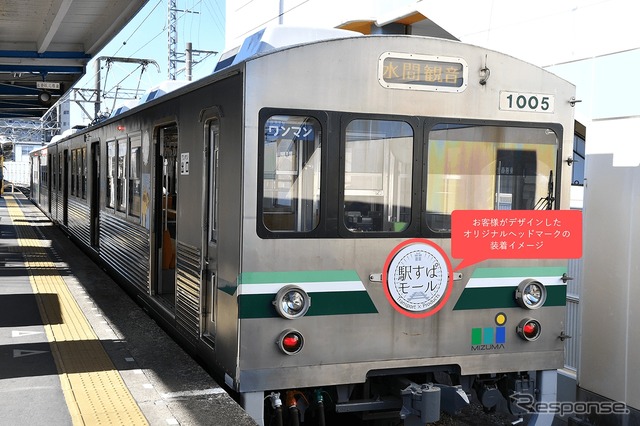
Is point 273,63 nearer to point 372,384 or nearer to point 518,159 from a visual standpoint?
point 518,159

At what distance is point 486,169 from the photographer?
4547 millimetres

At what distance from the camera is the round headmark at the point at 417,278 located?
434 cm

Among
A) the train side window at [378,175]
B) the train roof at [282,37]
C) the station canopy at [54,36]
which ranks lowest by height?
the train side window at [378,175]

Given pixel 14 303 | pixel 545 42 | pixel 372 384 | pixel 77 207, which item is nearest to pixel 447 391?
pixel 372 384

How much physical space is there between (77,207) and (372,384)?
32.5 ft

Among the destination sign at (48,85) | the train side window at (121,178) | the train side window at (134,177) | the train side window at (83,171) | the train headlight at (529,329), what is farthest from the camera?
the destination sign at (48,85)

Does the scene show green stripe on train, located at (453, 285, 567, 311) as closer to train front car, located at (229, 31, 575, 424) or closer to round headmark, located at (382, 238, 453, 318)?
train front car, located at (229, 31, 575, 424)

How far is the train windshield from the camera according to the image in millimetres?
4445

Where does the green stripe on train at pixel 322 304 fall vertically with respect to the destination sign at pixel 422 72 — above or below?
below

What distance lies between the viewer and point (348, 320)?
4.27 m

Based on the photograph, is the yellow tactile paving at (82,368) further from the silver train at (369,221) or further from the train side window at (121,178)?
the train side window at (121,178)

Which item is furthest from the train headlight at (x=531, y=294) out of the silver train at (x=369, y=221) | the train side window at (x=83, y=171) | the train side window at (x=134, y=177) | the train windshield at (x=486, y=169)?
the train side window at (x=83, y=171)

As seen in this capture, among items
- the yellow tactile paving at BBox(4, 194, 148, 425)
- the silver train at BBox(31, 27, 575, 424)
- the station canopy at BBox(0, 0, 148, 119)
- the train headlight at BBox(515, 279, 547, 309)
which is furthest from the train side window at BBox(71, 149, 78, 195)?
the train headlight at BBox(515, 279, 547, 309)

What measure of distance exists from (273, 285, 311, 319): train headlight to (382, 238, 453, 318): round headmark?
0.52m
